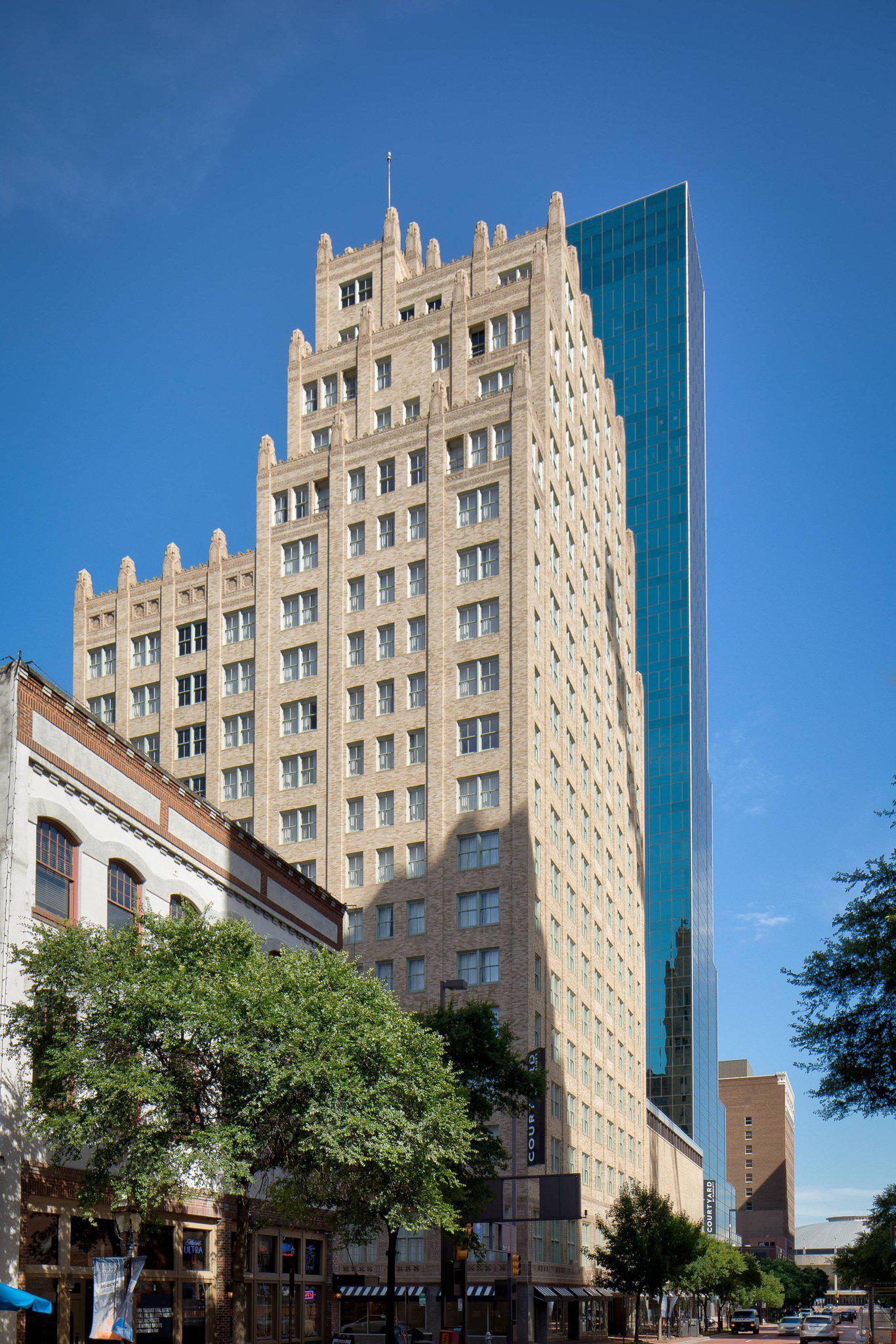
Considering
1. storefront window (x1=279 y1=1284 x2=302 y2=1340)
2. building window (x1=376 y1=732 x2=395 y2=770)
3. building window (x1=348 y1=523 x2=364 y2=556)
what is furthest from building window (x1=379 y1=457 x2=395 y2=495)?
storefront window (x1=279 y1=1284 x2=302 y2=1340)

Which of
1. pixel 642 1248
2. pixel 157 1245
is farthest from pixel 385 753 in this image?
pixel 157 1245

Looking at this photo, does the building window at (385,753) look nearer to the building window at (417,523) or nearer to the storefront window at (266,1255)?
the building window at (417,523)

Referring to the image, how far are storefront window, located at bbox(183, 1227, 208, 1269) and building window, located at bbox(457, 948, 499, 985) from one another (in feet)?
123

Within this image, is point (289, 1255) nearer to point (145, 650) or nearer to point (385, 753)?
point (385, 753)

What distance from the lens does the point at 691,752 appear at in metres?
179

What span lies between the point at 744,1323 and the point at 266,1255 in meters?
94.5

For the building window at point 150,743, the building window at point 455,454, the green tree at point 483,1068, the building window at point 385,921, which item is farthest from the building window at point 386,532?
the green tree at point 483,1068

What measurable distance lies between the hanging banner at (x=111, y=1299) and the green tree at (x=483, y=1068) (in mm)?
21248

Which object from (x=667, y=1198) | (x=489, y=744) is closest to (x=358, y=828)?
(x=489, y=744)

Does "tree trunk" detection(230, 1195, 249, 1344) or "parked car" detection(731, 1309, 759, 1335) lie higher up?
"tree trunk" detection(230, 1195, 249, 1344)

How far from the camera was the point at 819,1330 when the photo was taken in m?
81.6

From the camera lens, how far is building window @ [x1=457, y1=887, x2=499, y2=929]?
246ft

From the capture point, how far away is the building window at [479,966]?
73562mm

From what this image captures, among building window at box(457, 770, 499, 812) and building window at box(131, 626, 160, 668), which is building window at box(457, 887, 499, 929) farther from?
building window at box(131, 626, 160, 668)
